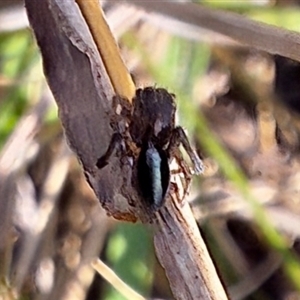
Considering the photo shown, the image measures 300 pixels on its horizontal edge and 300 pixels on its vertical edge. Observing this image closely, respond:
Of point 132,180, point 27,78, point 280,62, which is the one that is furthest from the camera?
point 280,62

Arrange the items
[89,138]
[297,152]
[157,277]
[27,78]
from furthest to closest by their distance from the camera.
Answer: [297,152] < [27,78] < [157,277] < [89,138]

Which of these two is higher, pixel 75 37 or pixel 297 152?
pixel 75 37

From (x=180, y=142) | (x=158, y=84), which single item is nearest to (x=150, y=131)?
(x=180, y=142)

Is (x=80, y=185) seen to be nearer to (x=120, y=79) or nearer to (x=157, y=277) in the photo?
(x=157, y=277)

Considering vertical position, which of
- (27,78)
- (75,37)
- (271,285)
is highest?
(75,37)

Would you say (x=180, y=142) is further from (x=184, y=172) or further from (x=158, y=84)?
(x=158, y=84)

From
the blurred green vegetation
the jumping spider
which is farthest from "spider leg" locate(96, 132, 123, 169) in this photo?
the blurred green vegetation

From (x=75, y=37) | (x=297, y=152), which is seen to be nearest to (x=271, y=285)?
(x=297, y=152)

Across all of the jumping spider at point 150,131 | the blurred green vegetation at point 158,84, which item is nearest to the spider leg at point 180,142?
the jumping spider at point 150,131

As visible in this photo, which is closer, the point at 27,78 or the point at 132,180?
the point at 132,180
